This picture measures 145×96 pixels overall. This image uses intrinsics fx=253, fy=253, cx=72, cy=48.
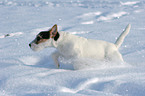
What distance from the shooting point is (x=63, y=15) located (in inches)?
276

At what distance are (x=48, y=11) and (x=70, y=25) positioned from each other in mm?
2140

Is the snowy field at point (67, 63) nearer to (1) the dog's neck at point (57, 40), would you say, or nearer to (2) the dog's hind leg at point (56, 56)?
(2) the dog's hind leg at point (56, 56)

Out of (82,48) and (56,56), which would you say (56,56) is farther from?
(82,48)

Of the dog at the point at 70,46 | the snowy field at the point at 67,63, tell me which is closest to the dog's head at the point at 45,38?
the dog at the point at 70,46

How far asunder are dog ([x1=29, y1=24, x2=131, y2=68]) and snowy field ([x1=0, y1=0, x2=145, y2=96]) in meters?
0.09

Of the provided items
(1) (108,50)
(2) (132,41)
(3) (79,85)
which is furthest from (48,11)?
(3) (79,85)

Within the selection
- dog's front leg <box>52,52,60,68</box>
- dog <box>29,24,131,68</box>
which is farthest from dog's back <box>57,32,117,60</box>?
dog's front leg <box>52,52,60,68</box>

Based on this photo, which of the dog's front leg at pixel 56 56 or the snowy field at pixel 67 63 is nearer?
the snowy field at pixel 67 63

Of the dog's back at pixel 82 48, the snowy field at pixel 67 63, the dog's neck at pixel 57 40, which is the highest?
the dog's neck at pixel 57 40

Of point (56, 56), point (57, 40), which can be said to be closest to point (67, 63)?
point (56, 56)

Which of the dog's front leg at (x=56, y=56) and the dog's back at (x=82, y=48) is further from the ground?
the dog's back at (x=82, y=48)

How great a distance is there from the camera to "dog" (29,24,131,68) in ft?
7.98

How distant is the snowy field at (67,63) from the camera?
201cm

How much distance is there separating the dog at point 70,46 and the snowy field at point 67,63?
0.30 ft
